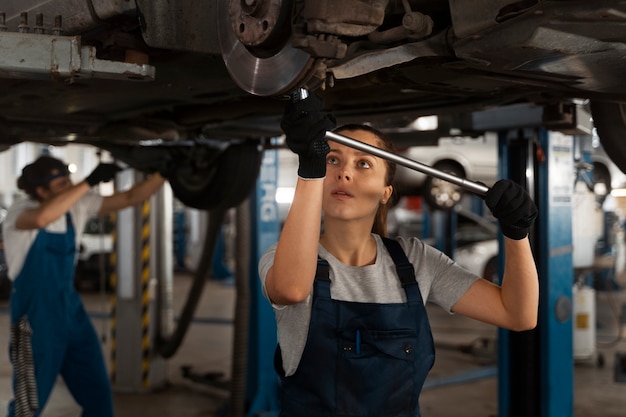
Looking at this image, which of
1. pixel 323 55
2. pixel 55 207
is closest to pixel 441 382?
pixel 55 207

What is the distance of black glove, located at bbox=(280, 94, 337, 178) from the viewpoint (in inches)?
55.9

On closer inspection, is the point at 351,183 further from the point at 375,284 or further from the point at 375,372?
the point at 375,372

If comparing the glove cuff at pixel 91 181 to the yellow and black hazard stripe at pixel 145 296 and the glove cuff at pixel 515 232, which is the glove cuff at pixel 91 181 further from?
the glove cuff at pixel 515 232

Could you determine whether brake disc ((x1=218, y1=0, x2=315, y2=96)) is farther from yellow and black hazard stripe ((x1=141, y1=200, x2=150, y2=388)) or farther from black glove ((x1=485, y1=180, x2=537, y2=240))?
yellow and black hazard stripe ((x1=141, y1=200, x2=150, y2=388))

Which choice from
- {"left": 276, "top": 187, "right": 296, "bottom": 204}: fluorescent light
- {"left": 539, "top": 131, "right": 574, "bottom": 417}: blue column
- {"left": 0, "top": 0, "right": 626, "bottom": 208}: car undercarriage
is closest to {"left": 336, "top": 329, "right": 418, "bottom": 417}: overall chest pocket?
{"left": 0, "top": 0, "right": 626, "bottom": 208}: car undercarriage

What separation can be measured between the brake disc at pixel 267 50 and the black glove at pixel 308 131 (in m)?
0.04

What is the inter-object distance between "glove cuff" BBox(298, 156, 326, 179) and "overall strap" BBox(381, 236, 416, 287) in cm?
37

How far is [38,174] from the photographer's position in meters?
3.53

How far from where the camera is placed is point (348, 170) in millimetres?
1691

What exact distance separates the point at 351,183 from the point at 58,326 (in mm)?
2032

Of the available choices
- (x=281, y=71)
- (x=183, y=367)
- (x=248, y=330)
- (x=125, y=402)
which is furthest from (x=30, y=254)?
(x=281, y=71)

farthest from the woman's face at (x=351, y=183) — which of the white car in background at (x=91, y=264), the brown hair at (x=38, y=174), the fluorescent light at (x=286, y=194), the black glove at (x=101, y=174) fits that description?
the fluorescent light at (x=286, y=194)

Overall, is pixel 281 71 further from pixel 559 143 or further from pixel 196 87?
pixel 559 143

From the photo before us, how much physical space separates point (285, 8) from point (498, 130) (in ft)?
7.19
